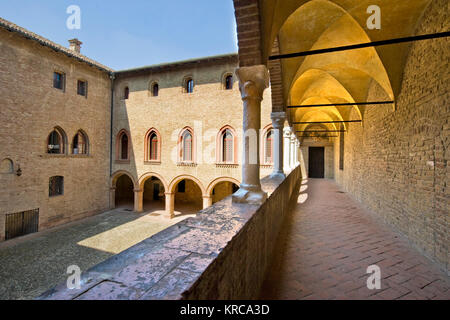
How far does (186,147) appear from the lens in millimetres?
13984

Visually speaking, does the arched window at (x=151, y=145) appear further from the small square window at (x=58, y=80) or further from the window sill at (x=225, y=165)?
the small square window at (x=58, y=80)

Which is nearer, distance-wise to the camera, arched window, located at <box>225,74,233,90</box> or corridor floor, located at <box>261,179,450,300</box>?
corridor floor, located at <box>261,179,450,300</box>

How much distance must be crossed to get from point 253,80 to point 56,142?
1312 centimetres

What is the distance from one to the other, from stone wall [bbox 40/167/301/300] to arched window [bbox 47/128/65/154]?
13.2 m

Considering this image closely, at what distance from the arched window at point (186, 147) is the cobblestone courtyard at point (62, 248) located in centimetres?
370

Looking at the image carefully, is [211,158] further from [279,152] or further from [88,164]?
[88,164]

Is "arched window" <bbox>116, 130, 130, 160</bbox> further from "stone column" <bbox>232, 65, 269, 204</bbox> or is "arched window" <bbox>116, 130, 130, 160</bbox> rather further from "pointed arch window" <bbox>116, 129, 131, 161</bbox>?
"stone column" <bbox>232, 65, 269, 204</bbox>

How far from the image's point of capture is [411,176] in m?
4.95

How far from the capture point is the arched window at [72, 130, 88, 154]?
1367 centimetres

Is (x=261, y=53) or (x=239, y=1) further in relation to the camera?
(x=261, y=53)

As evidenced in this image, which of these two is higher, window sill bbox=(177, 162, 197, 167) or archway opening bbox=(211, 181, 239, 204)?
window sill bbox=(177, 162, 197, 167)

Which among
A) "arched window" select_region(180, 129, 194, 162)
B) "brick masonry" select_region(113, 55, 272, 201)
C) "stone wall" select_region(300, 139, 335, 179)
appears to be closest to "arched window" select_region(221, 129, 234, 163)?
"brick masonry" select_region(113, 55, 272, 201)

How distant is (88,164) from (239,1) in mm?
14169
